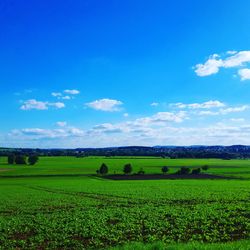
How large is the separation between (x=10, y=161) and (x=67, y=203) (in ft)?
417

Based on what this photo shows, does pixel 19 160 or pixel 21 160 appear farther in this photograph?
pixel 21 160

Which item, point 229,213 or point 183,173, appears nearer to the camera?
point 229,213

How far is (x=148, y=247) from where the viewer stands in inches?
578

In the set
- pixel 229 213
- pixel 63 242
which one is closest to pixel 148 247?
pixel 63 242

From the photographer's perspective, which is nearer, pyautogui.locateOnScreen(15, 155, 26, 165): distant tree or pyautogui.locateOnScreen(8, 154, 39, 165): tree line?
pyautogui.locateOnScreen(15, 155, 26, 165): distant tree

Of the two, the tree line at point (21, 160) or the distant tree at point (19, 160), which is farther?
the tree line at point (21, 160)

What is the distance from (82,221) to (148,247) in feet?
64.2

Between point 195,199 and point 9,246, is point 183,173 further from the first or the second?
point 9,246

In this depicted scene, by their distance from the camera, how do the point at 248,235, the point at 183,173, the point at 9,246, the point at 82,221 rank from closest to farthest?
the point at 9,246
the point at 248,235
the point at 82,221
the point at 183,173

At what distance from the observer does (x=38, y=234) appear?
28109 mm

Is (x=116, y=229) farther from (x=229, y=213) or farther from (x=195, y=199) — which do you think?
(x=195, y=199)

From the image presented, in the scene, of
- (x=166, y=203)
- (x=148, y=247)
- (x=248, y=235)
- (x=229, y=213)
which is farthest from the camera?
(x=166, y=203)

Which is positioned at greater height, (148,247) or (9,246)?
(148,247)

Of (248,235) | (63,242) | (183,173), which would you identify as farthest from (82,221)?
(183,173)
